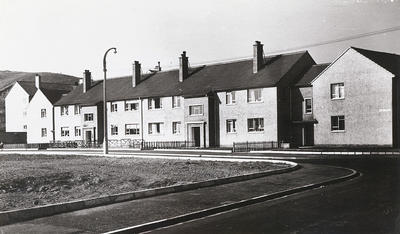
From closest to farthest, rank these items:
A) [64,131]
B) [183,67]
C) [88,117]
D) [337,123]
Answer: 1. [337,123]
2. [183,67]
3. [88,117]
4. [64,131]

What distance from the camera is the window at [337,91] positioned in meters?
39.5

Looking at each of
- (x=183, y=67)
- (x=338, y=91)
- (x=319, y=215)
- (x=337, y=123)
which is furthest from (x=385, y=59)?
(x=319, y=215)

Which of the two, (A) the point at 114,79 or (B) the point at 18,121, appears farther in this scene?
(B) the point at 18,121

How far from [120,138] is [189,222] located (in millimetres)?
45628

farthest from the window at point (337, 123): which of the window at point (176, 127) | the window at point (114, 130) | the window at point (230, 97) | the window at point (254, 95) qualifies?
the window at point (114, 130)

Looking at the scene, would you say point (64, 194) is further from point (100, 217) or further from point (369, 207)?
point (369, 207)

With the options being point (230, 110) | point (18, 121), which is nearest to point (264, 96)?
point (230, 110)

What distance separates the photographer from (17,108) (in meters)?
78.9

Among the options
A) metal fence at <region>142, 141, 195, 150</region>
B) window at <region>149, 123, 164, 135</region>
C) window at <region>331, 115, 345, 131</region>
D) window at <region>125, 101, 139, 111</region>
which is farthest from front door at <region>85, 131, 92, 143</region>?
window at <region>331, 115, 345, 131</region>

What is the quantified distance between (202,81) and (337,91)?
49.4 feet

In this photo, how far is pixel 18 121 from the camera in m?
78.6

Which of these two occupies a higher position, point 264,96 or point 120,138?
point 264,96

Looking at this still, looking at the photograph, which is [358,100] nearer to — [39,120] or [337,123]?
[337,123]

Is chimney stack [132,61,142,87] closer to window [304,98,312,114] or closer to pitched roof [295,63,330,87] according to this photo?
pitched roof [295,63,330,87]
